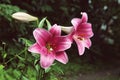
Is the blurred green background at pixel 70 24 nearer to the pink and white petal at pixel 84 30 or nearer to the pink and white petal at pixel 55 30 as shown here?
the pink and white petal at pixel 84 30

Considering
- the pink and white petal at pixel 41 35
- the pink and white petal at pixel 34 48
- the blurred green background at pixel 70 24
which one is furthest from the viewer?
the blurred green background at pixel 70 24

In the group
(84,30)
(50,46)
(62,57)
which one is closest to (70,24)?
(84,30)

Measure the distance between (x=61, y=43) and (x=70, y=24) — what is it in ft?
20.6

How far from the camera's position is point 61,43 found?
3.39 m

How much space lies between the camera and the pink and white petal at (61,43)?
11.0 ft

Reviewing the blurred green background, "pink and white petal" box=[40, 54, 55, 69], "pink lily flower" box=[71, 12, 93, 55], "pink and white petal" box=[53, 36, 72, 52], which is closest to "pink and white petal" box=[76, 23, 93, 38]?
"pink lily flower" box=[71, 12, 93, 55]

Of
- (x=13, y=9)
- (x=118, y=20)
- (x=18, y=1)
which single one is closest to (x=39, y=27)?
(x=13, y=9)

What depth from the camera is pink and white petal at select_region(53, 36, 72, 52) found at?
336 centimetres

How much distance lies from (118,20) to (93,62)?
135 cm

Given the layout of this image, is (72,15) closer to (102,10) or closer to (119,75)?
(102,10)

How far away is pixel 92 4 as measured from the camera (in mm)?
10367

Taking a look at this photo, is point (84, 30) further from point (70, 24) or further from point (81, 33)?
point (70, 24)

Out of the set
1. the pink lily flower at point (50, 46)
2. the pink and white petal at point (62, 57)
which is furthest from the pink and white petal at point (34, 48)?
the pink and white petal at point (62, 57)

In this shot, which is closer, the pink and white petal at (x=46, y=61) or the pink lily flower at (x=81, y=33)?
the pink and white petal at (x=46, y=61)
